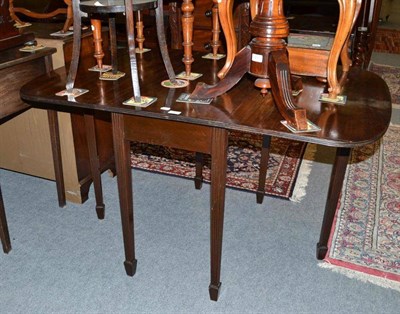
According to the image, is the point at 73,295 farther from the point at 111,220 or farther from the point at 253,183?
the point at 253,183

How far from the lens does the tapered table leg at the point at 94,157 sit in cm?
197

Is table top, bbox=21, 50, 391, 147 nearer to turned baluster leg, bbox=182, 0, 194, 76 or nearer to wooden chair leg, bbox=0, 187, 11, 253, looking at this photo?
turned baluster leg, bbox=182, 0, 194, 76

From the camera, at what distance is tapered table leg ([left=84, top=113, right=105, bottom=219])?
1.97 meters

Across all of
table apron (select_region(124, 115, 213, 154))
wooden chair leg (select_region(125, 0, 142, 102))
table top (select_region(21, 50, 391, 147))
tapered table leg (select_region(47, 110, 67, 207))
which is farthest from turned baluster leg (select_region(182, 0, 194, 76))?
tapered table leg (select_region(47, 110, 67, 207))

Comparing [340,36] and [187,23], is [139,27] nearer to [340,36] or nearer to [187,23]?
[187,23]

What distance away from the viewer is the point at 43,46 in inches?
76.4

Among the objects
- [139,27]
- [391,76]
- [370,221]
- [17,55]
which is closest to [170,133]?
[139,27]

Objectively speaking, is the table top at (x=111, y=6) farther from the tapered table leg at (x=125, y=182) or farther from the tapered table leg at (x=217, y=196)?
the tapered table leg at (x=217, y=196)

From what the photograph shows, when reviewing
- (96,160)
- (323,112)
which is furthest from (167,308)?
(323,112)

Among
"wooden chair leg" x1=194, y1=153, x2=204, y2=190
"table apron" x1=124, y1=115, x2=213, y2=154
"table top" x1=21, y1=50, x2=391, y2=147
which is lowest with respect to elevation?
"wooden chair leg" x1=194, y1=153, x2=204, y2=190

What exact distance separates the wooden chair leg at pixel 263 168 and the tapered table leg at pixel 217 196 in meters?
0.72

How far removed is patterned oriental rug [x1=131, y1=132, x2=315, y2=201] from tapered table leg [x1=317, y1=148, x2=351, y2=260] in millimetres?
491

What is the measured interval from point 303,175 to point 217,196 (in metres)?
1.26

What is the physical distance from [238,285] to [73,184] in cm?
104
